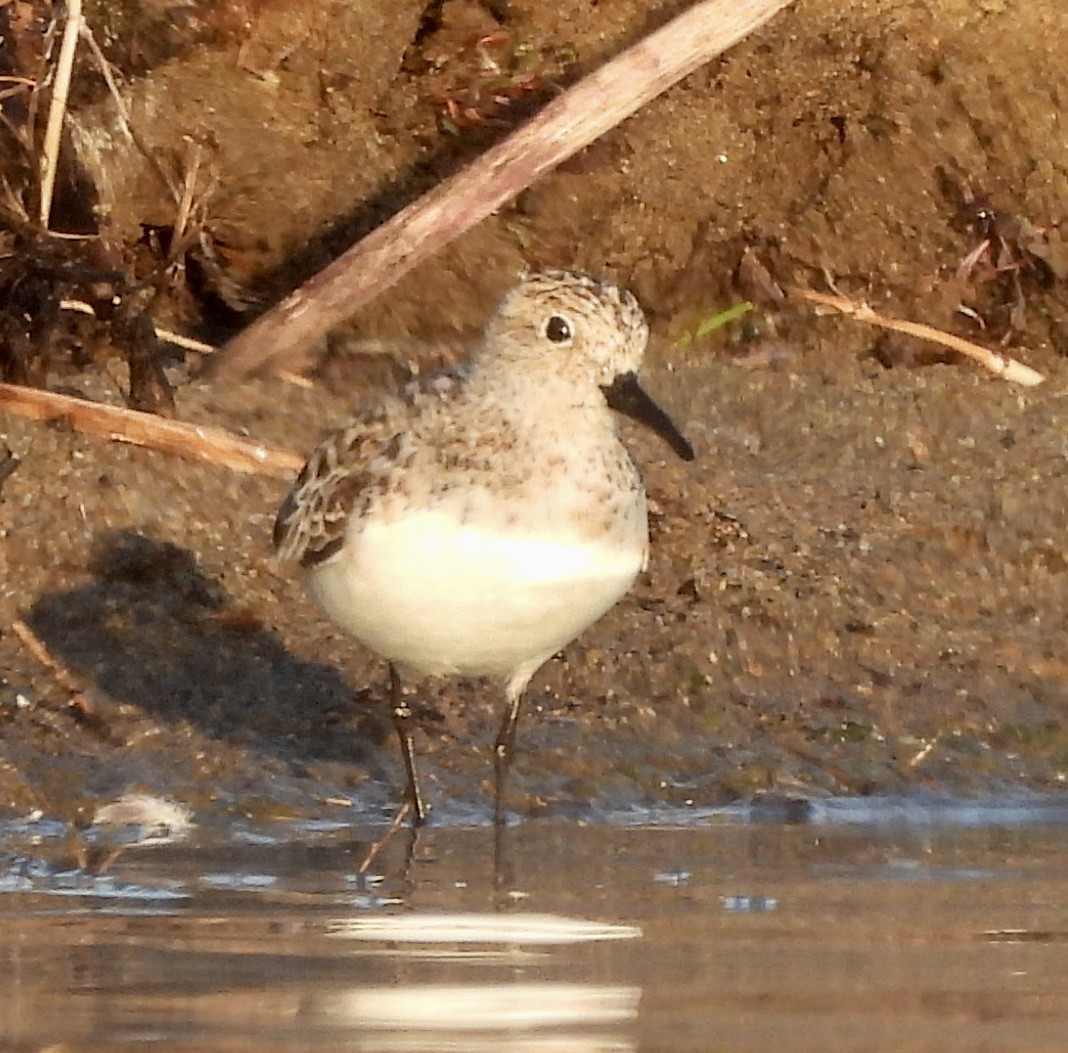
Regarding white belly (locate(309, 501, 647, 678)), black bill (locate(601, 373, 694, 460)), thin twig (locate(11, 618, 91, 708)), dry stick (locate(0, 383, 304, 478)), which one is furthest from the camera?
dry stick (locate(0, 383, 304, 478))

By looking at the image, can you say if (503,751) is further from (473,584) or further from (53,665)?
(53,665)

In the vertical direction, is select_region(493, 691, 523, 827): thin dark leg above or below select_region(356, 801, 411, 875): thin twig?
above

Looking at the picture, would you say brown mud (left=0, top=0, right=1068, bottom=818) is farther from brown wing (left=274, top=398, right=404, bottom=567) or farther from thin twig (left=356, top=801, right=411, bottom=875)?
brown wing (left=274, top=398, right=404, bottom=567)

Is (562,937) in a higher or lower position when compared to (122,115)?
lower

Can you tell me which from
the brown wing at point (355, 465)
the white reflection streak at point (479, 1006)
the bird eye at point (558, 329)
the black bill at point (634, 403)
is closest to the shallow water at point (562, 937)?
the white reflection streak at point (479, 1006)

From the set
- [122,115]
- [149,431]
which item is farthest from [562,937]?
[122,115]

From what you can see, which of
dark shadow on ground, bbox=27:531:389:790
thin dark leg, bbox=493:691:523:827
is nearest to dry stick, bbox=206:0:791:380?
dark shadow on ground, bbox=27:531:389:790

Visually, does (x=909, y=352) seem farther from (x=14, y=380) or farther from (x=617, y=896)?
(x=617, y=896)
